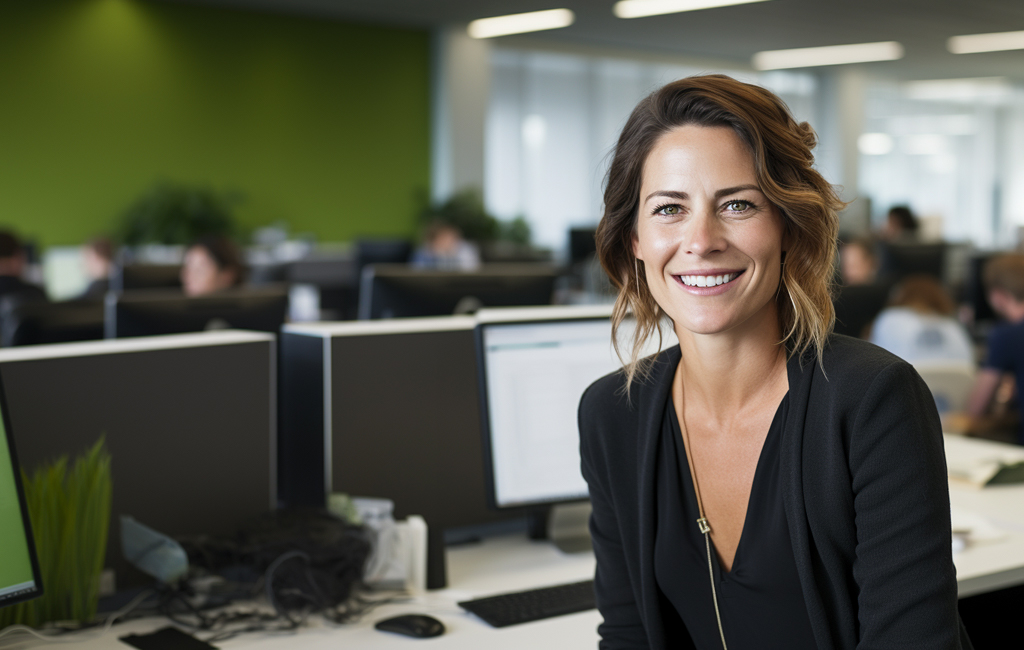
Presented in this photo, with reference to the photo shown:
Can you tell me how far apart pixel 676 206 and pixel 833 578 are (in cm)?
47

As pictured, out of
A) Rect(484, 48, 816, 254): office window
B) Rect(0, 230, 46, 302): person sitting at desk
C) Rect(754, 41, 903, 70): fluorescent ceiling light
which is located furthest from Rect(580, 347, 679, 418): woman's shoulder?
Rect(754, 41, 903, 70): fluorescent ceiling light

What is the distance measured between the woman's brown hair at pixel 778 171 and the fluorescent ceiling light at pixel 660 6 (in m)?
6.93

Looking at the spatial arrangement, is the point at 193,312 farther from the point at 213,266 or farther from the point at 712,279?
the point at 213,266

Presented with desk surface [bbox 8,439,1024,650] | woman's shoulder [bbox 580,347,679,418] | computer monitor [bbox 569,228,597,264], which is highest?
computer monitor [bbox 569,228,597,264]

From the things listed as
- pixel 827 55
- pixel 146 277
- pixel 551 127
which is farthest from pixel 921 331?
pixel 827 55

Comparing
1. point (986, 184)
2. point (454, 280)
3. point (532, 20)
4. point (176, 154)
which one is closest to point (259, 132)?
point (176, 154)

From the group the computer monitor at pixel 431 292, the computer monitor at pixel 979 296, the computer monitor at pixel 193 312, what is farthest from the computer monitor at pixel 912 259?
the computer monitor at pixel 193 312

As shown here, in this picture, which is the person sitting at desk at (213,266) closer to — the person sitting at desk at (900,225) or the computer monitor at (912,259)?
the computer monitor at (912,259)

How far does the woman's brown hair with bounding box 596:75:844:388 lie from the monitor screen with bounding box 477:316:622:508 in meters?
0.51

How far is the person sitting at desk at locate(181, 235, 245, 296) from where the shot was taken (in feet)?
13.0

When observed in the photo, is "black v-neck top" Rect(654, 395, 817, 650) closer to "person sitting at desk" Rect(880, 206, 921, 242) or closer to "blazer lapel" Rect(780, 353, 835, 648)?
"blazer lapel" Rect(780, 353, 835, 648)

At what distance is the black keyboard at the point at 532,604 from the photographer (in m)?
1.47

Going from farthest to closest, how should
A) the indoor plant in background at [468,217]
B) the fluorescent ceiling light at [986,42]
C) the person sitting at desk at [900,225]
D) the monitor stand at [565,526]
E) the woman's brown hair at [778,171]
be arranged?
the indoor plant in background at [468,217] → the fluorescent ceiling light at [986,42] → the person sitting at desk at [900,225] → the monitor stand at [565,526] → the woman's brown hair at [778,171]

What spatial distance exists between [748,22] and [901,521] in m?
8.30
